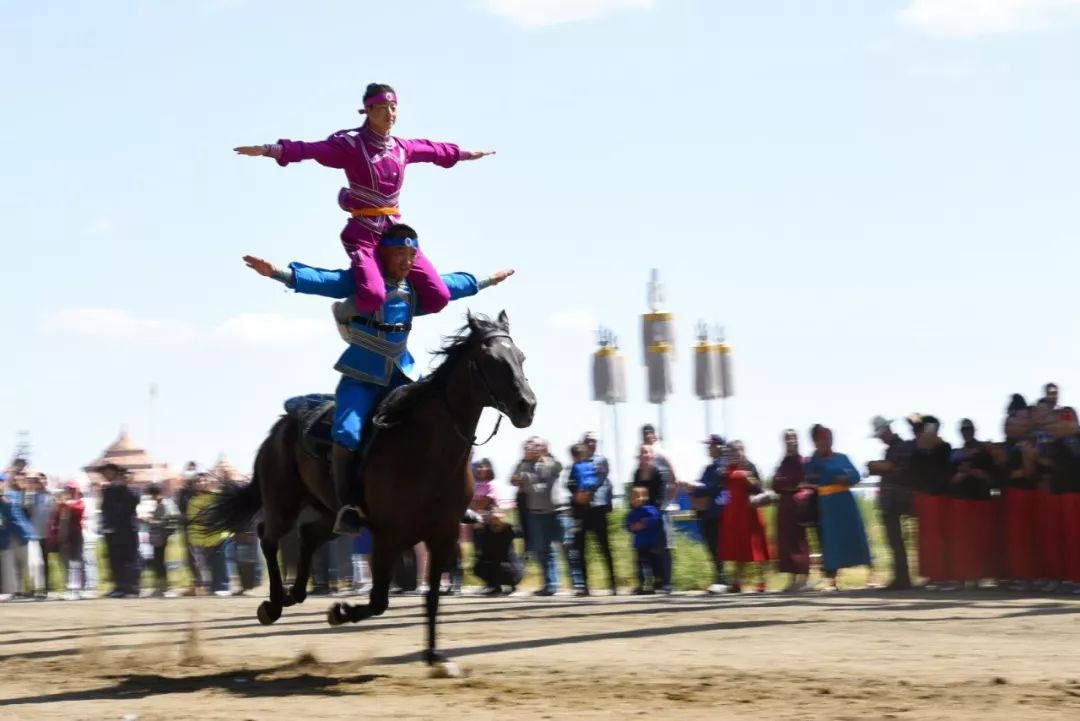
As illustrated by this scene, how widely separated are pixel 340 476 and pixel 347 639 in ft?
9.87

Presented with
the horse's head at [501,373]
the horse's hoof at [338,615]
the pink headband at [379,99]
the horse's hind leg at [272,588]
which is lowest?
the horse's hoof at [338,615]

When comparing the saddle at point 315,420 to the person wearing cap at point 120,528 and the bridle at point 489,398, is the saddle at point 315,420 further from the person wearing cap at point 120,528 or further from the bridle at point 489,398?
the person wearing cap at point 120,528

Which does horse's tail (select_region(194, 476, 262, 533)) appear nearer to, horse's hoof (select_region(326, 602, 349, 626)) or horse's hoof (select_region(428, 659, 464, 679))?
horse's hoof (select_region(326, 602, 349, 626))

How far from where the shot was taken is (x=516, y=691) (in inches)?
384

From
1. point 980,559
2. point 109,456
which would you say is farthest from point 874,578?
point 109,456

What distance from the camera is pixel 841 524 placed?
1734 centimetres

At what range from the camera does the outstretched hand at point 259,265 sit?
10492 mm

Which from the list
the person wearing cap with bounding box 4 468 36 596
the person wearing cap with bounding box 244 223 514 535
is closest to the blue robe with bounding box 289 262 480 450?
the person wearing cap with bounding box 244 223 514 535

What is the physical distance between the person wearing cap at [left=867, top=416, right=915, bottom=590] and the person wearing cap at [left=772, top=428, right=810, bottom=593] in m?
0.88

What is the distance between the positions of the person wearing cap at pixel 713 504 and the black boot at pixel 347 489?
7.81m

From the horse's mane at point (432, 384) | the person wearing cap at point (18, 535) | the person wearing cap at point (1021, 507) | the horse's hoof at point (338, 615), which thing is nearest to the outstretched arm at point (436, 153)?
the horse's mane at point (432, 384)

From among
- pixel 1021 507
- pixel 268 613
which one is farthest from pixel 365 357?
pixel 1021 507

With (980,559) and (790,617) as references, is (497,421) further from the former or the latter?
(980,559)

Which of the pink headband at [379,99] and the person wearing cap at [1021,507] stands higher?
the pink headband at [379,99]
